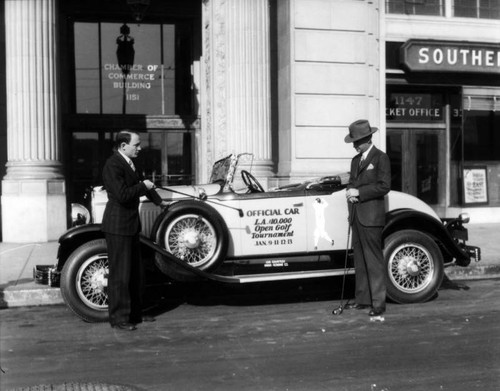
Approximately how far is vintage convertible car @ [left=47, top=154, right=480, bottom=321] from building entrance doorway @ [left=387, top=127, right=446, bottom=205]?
25.4 feet

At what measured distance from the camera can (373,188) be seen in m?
6.63

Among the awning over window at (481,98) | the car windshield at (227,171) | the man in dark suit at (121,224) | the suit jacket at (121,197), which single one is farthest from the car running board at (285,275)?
the awning over window at (481,98)

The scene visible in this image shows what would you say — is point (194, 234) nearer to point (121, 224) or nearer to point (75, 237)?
point (121, 224)

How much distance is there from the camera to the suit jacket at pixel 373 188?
663cm

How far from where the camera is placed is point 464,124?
50.2 ft

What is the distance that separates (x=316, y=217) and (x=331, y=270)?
62 cm

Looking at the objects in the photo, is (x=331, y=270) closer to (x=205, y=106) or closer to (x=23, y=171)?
(x=23, y=171)

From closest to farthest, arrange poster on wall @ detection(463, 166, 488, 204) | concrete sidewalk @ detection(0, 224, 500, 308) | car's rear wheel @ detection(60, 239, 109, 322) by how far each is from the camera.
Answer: car's rear wheel @ detection(60, 239, 109, 322) → concrete sidewalk @ detection(0, 224, 500, 308) → poster on wall @ detection(463, 166, 488, 204)

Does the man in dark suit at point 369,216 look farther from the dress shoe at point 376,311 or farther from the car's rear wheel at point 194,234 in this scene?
the car's rear wheel at point 194,234

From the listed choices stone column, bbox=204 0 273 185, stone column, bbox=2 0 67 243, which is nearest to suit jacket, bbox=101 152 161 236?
stone column, bbox=2 0 67 243

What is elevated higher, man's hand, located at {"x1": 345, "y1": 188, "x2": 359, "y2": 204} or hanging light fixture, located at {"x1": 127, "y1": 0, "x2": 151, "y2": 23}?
hanging light fixture, located at {"x1": 127, "y1": 0, "x2": 151, "y2": 23}

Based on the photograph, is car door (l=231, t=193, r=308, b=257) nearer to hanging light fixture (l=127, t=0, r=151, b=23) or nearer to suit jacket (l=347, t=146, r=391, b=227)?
suit jacket (l=347, t=146, r=391, b=227)

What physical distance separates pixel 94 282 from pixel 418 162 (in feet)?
34.0

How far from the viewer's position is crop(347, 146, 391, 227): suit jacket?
261 inches
